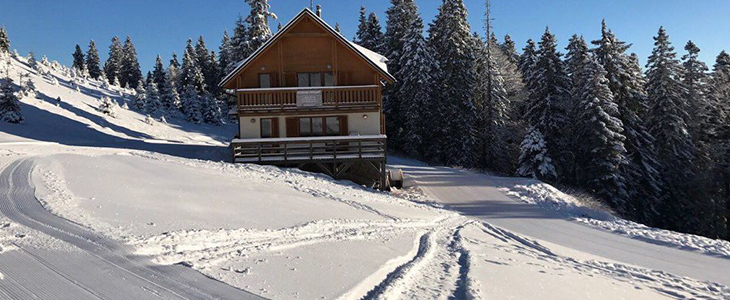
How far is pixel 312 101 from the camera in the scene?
70.7ft

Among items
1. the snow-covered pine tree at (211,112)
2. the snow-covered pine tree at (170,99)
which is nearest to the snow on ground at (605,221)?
the snow-covered pine tree at (211,112)

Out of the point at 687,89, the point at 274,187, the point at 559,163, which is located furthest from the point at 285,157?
the point at 687,89

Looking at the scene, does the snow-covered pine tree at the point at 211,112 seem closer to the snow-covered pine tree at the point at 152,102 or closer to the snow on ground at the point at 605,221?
the snow-covered pine tree at the point at 152,102

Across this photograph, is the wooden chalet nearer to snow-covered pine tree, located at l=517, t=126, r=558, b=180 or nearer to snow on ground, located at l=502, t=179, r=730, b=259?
snow on ground, located at l=502, t=179, r=730, b=259

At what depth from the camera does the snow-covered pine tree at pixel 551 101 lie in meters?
31.8

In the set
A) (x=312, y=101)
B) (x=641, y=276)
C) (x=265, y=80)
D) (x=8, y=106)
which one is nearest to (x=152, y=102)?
(x=8, y=106)

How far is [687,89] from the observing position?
3231 cm

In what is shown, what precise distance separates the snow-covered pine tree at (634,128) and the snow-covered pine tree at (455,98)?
32.7 feet

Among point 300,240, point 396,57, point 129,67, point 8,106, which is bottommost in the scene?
point 300,240

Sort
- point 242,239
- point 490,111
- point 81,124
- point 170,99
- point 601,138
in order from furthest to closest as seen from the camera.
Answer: point 170,99 < point 81,124 < point 490,111 < point 601,138 < point 242,239

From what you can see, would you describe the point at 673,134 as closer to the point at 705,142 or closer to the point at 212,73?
the point at 705,142

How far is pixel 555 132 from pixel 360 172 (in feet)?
62.7

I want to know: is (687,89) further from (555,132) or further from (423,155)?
(423,155)

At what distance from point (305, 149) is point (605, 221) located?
12885 mm
